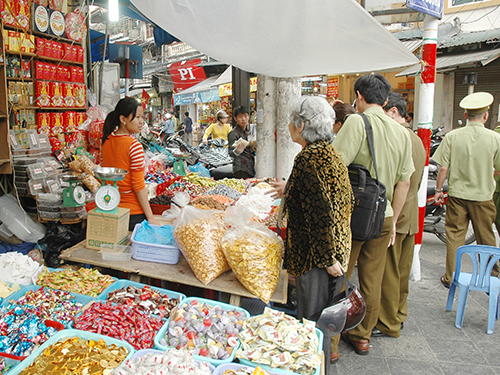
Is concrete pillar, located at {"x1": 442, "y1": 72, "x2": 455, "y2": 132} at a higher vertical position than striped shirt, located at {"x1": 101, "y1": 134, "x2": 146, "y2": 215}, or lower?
higher

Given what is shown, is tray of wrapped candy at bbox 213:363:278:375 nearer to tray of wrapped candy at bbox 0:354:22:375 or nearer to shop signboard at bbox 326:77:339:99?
tray of wrapped candy at bbox 0:354:22:375

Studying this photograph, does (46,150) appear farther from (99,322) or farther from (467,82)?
(467,82)

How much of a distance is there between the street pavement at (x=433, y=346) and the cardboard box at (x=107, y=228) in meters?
1.73

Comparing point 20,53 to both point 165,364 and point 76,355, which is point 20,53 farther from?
point 165,364

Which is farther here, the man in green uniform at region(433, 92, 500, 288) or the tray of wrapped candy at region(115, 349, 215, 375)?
the man in green uniform at region(433, 92, 500, 288)

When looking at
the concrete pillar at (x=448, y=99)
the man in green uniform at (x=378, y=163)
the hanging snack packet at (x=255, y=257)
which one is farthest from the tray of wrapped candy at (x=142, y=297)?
the concrete pillar at (x=448, y=99)

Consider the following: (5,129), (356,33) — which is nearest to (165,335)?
(356,33)

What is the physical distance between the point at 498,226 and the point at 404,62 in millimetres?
2235

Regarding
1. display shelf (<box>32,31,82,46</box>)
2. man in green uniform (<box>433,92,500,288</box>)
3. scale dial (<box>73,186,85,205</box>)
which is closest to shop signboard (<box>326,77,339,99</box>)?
display shelf (<box>32,31,82,46</box>)

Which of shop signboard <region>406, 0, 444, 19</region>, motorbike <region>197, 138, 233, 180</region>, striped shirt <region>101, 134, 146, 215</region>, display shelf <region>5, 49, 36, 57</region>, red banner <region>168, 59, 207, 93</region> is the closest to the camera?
striped shirt <region>101, 134, 146, 215</region>

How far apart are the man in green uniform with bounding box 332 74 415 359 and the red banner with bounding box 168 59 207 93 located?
522 inches

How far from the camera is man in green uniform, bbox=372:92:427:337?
3.12 metres

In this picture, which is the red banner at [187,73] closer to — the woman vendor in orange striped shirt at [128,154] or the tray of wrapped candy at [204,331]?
the woman vendor in orange striped shirt at [128,154]

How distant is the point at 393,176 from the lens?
2766mm
